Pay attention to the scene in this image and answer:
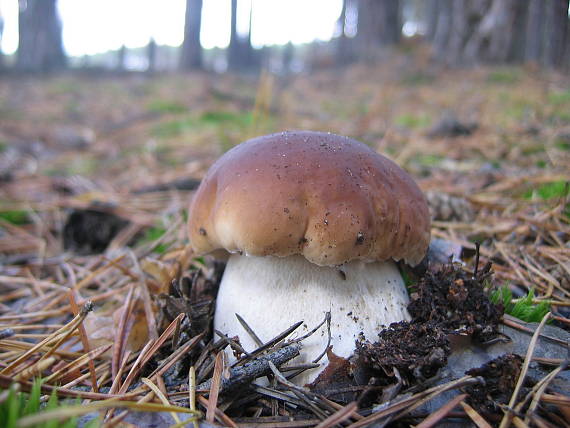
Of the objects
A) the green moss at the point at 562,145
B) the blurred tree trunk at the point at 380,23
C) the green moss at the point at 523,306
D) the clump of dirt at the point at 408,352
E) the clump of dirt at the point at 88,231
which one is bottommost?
the clump of dirt at the point at 88,231

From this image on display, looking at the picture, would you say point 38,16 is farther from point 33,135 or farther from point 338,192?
point 338,192

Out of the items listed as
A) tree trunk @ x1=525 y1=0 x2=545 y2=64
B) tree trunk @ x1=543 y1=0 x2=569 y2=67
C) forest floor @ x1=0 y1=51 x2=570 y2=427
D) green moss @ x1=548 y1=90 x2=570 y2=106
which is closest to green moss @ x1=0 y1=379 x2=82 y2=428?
forest floor @ x1=0 y1=51 x2=570 y2=427

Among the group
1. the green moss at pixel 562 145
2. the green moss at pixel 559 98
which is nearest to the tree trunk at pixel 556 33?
the green moss at pixel 559 98

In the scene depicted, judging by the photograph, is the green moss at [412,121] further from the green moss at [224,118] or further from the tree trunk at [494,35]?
the tree trunk at [494,35]

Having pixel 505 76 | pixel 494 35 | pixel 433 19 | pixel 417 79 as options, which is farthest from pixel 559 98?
pixel 433 19

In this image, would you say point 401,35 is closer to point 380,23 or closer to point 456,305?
point 380,23

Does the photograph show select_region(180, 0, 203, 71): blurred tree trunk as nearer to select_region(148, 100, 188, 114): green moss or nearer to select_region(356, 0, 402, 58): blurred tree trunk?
select_region(356, 0, 402, 58): blurred tree trunk

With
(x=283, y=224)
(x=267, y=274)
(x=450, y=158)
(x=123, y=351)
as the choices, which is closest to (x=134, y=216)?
(x=123, y=351)
